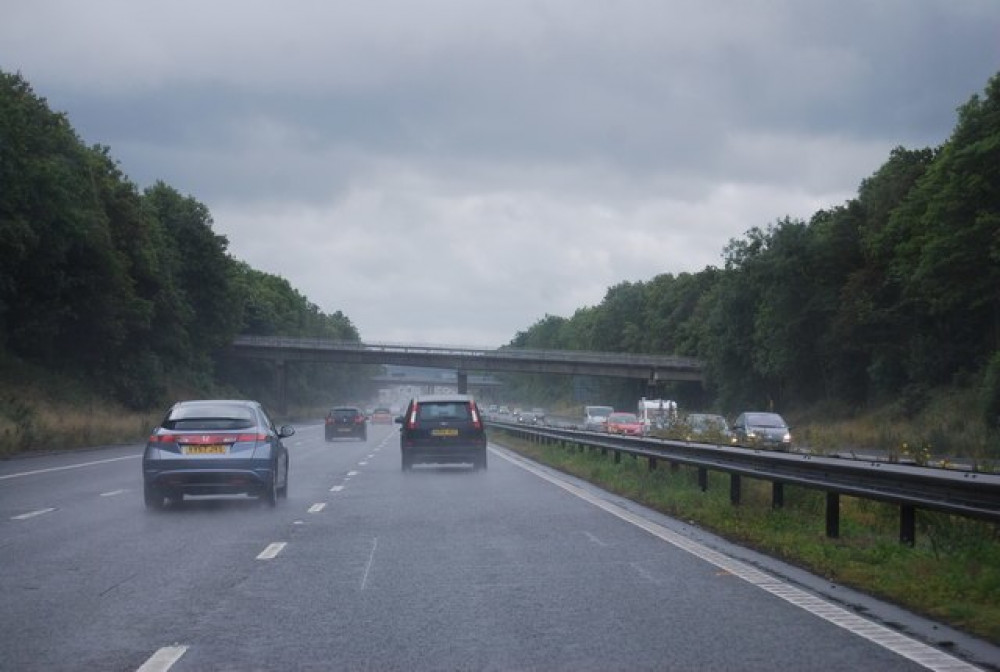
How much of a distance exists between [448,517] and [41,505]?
6.72m

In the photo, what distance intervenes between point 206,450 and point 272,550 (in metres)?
5.63

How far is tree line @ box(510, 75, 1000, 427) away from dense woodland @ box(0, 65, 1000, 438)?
0.12 metres

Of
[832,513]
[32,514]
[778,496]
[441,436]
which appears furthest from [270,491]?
[441,436]

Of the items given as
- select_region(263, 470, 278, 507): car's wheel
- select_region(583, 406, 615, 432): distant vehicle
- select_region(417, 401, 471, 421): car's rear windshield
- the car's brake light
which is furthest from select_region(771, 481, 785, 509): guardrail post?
select_region(583, 406, 615, 432): distant vehicle

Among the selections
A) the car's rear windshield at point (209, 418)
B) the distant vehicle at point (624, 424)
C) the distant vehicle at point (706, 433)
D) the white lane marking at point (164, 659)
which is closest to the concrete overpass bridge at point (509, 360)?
the distant vehicle at point (624, 424)

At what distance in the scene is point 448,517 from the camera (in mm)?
16891

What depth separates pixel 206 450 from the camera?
1823 centimetres

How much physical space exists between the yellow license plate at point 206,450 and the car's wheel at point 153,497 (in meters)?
0.73

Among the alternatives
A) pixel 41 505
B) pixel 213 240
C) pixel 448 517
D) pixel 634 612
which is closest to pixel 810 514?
pixel 448 517

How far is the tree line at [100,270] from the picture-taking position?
198 feet

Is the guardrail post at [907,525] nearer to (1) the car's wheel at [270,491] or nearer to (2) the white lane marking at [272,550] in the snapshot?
(2) the white lane marking at [272,550]

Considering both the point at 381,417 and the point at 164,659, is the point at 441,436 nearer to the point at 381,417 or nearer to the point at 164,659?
the point at 164,659

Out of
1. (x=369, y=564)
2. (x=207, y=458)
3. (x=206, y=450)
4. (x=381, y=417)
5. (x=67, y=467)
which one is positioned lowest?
(x=381, y=417)

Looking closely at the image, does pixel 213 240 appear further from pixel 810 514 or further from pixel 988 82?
pixel 810 514
